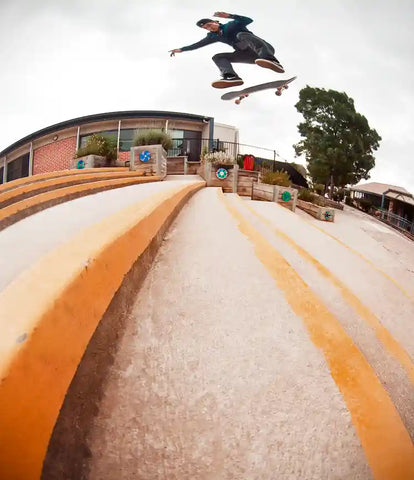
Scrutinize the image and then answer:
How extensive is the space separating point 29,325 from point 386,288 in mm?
2968

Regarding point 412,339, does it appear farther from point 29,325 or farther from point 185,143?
point 185,143

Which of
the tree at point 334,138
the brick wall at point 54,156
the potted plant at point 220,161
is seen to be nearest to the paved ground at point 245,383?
the potted plant at point 220,161

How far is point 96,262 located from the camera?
1030mm

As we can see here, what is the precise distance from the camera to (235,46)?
8414 mm

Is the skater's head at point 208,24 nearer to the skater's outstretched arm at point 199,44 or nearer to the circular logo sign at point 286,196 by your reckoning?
the skater's outstretched arm at point 199,44

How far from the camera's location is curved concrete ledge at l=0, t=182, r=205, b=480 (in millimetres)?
567

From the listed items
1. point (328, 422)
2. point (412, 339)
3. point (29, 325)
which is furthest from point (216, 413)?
point (412, 339)

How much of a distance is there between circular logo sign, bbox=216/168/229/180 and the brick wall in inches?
520

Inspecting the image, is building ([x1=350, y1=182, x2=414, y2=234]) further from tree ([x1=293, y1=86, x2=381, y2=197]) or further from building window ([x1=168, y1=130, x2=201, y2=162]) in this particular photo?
building window ([x1=168, y1=130, x2=201, y2=162])

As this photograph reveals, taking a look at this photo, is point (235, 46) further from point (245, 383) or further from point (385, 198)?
point (385, 198)

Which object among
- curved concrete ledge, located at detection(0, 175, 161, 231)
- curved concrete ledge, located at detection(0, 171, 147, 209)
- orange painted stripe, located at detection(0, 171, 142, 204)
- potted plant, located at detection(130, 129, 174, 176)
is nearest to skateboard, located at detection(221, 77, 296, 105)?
potted plant, located at detection(130, 129, 174, 176)

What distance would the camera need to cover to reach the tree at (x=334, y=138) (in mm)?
19844

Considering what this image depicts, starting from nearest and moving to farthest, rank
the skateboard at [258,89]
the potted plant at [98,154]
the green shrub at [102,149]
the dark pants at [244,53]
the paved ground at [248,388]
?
1. the paved ground at [248,388]
2. the dark pants at [244,53]
3. the potted plant at [98,154]
4. the green shrub at [102,149]
5. the skateboard at [258,89]

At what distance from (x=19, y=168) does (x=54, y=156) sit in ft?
18.4
